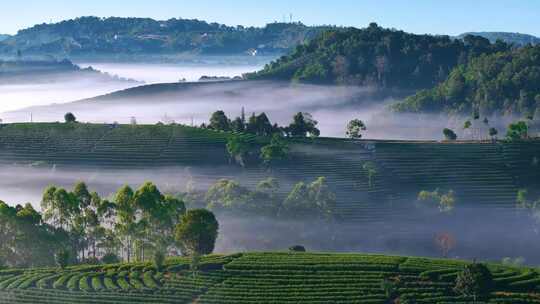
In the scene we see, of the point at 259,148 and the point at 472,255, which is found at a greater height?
the point at 259,148

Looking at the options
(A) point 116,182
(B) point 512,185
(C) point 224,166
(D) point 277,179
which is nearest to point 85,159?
(A) point 116,182

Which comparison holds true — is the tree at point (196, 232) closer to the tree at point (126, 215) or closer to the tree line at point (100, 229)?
the tree line at point (100, 229)

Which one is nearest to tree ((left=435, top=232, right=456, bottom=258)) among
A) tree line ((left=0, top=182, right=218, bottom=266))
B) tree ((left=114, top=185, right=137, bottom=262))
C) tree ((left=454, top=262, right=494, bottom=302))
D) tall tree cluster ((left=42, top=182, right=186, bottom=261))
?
tree line ((left=0, top=182, right=218, bottom=266))

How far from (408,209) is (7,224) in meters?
51.8

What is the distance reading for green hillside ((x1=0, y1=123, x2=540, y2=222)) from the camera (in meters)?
125

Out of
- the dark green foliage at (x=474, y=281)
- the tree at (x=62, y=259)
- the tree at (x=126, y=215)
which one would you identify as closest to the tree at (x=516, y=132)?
the tree at (x=126, y=215)

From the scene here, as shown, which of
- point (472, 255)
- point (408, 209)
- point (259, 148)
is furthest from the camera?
point (259, 148)

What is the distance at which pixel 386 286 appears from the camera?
75875 millimetres

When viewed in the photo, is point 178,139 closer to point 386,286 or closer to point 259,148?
point 259,148

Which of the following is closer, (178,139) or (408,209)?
(408,209)

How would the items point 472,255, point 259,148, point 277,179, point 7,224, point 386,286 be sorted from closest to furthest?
point 386,286, point 7,224, point 472,255, point 277,179, point 259,148

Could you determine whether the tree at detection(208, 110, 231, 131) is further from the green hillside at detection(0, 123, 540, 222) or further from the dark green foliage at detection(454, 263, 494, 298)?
the dark green foliage at detection(454, 263, 494, 298)

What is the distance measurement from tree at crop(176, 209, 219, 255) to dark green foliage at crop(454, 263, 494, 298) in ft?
85.2

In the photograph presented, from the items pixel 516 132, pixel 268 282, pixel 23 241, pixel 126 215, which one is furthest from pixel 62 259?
pixel 516 132
